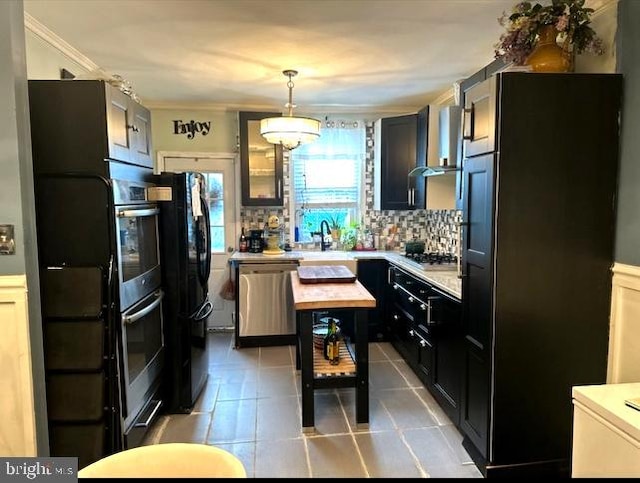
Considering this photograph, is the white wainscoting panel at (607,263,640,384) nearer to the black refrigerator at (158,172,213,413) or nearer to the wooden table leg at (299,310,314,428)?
the wooden table leg at (299,310,314,428)

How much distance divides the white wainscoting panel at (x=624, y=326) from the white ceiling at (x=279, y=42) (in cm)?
161

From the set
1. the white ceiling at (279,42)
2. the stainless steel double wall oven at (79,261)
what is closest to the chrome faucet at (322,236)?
the white ceiling at (279,42)

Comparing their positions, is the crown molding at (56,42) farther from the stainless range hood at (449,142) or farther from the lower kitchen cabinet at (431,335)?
the lower kitchen cabinet at (431,335)

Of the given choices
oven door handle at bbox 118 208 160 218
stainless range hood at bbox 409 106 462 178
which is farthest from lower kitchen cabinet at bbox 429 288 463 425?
oven door handle at bbox 118 208 160 218

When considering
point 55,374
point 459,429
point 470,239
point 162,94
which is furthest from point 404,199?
point 55,374

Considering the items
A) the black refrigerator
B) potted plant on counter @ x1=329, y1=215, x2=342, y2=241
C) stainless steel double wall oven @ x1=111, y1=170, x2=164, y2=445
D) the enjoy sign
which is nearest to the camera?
stainless steel double wall oven @ x1=111, y1=170, x2=164, y2=445

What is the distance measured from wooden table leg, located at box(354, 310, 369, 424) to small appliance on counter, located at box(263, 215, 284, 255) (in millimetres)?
2027

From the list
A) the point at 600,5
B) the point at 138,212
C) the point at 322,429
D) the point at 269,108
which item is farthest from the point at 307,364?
the point at 269,108

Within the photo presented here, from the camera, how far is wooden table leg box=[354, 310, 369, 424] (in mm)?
2740

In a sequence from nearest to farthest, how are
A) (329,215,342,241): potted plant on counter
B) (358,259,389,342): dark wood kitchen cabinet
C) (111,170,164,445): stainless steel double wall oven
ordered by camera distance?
(111,170,164,445): stainless steel double wall oven → (358,259,389,342): dark wood kitchen cabinet → (329,215,342,241): potted plant on counter

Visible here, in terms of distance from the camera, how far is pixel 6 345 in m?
1.82

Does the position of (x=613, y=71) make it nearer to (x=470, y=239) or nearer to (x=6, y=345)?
(x=470, y=239)

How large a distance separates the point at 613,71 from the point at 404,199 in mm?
2463

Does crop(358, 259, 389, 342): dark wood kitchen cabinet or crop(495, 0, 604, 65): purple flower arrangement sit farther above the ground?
crop(495, 0, 604, 65): purple flower arrangement
